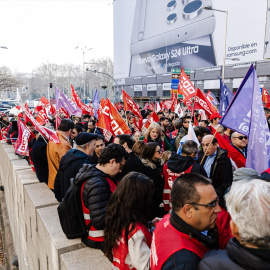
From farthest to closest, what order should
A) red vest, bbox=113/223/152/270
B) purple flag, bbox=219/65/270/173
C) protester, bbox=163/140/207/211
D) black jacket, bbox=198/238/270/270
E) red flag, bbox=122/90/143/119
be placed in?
red flag, bbox=122/90/143/119
protester, bbox=163/140/207/211
purple flag, bbox=219/65/270/173
red vest, bbox=113/223/152/270
black jacket, bbox=198/238/270/270

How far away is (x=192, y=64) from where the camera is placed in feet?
100

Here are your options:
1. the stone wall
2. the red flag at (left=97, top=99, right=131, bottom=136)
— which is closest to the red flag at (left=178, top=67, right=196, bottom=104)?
the red flag at (left=97, top=99, right=131, bottom=136)

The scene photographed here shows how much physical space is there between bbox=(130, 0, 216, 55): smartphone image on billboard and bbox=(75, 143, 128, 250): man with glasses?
28.7 meters

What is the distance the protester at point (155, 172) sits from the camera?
3619mm

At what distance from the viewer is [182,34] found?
32000 mm

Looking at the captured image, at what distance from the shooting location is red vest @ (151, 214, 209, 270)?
1467 millimetres

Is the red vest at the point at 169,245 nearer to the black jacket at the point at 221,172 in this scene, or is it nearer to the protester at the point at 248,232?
the protester at the point at 248,232

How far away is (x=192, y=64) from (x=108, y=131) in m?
26.6

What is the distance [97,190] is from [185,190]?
0.77 meters

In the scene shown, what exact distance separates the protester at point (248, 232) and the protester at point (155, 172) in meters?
2.27

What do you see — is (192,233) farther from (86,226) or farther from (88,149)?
(88,149)

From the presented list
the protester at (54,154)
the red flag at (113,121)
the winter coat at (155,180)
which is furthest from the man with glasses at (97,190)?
the red flag at (113,121)

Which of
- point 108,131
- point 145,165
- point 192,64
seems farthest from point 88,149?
point 192,64

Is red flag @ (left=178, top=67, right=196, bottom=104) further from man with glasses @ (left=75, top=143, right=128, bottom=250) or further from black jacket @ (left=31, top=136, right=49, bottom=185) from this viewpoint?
man with glasses @ (left=75, top=143, right=128, bottom=250)
